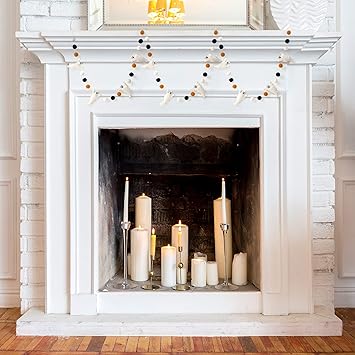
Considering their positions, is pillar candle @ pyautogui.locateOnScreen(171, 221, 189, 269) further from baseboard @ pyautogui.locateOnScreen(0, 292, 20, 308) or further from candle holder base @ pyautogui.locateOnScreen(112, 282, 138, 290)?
baseboard @ pyautogui.locateOnScreen(0, 292, 20, 308)

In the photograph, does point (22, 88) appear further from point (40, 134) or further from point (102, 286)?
point (102, 286)

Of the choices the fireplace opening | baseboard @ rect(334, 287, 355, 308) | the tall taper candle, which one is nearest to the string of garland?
the fireplace opening

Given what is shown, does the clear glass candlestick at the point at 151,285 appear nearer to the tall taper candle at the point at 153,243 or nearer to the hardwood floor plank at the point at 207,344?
the tall taper candle at the point at 153,243

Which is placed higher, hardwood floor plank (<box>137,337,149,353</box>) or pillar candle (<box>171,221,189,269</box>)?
pillar candle (<box>171,221,189,269</box>)

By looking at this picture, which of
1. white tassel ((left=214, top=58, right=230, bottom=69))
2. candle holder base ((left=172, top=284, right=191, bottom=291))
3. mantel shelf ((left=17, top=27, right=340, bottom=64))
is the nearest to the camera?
mantel shelf ((left=17, top=27, right=340, bottom=64))

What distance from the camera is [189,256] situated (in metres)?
3.14

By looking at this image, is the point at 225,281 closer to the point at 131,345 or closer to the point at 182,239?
the point at 182,239

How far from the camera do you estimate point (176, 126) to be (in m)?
2.73

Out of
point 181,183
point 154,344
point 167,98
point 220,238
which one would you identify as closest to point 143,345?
point 154,344

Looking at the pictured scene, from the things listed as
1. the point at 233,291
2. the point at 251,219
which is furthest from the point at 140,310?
the point at 251,219

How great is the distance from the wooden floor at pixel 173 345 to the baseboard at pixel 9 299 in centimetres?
53

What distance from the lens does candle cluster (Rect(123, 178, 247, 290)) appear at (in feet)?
9.38

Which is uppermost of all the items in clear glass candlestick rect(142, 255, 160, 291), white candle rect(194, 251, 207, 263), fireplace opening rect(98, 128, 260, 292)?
fireplace opening rect(98, 128, 260, 292)

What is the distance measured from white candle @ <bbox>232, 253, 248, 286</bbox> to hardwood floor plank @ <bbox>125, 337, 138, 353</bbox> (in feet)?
2.03
